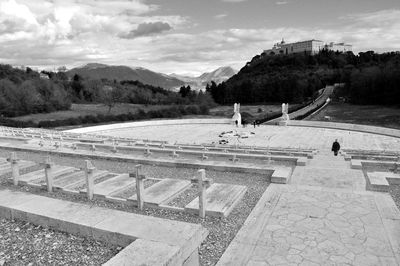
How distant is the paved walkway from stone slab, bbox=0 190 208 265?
55.7 inches

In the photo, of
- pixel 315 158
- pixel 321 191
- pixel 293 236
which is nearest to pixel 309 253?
pixel 293 236

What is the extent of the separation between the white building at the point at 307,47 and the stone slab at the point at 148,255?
7230 inches

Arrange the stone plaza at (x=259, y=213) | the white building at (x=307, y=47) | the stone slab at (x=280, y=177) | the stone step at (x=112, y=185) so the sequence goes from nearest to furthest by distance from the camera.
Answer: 1. the stone plaza at (x=259, y=213)
2. the stone step at (x=112, y=185)
3. the stone slab at (x=280, y=177)
4. the white building at (x=307, y=47)

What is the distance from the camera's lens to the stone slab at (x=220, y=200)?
8.16 meters

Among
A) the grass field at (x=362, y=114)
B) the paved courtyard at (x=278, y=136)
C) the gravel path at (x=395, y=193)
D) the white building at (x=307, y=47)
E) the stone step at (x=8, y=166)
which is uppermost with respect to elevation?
the white building at (x=307, y=47)

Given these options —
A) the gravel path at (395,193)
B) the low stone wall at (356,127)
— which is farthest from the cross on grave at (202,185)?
the low stone wall at (356,127)

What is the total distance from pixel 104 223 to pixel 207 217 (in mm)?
2942

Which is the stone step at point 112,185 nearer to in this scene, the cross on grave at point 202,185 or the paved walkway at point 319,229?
the cross on grave at point 202,185

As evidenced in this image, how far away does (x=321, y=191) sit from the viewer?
9.91 meters

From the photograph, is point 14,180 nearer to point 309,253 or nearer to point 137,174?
point 137,174

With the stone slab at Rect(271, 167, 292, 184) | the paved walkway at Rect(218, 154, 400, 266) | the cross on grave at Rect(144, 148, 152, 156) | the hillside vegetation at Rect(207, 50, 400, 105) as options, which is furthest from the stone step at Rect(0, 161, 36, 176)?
the hillside vegetation at Rect(207, 50, 400, 105)

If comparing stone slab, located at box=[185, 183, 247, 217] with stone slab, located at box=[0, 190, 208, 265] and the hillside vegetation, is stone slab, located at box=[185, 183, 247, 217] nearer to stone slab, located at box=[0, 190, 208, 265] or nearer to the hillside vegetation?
stone slab, located at box=[0, 190, 208, 265]

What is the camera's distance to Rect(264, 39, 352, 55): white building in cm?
17638

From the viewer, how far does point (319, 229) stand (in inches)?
288
